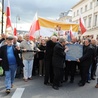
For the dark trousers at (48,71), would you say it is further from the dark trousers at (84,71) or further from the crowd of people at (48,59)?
the dark trousers at (84,71)

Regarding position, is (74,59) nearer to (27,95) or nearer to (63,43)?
(63,43)

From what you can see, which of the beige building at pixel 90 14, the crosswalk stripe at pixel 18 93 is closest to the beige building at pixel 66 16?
the beige building at pixel 90 14

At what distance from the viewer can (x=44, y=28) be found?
1075 centimetres

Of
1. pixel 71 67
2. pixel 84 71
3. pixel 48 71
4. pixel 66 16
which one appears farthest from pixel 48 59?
pixel 66 16

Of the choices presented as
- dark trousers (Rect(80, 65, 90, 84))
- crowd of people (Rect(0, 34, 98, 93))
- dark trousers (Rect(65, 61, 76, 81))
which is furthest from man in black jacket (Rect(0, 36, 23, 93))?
dark trousers (Rect(80, 65, 90, 84))

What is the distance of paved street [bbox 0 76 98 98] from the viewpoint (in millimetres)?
6562

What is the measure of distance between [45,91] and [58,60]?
1.10 meters

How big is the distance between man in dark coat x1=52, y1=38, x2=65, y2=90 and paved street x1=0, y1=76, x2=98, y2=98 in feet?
0.97

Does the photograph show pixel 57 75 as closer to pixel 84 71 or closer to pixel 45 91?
pixel 45 91

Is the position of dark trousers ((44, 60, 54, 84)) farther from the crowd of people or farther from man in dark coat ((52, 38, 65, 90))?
man in dark coat ((52, 38, 65, 90))

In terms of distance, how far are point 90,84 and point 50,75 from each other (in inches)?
60.7

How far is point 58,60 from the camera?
287 inches

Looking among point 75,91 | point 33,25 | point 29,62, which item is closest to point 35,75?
point 29,62

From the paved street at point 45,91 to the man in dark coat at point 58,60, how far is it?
0.29 meters
